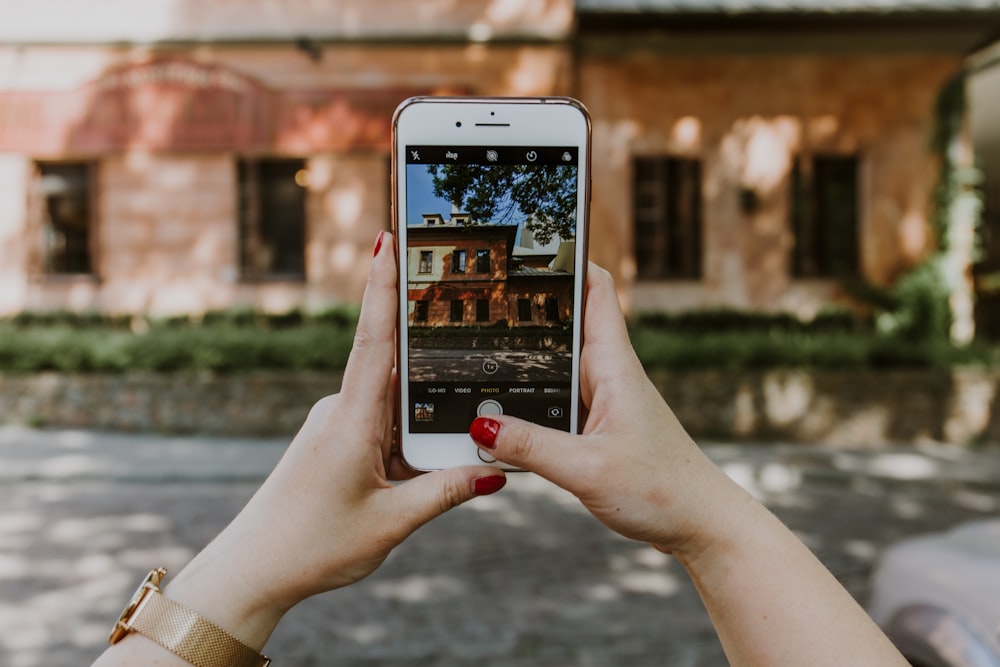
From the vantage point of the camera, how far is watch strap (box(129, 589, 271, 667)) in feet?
3.76

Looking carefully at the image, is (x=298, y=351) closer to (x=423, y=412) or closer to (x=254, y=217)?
(x=254, y=217)

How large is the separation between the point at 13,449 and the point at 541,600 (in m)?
7.30

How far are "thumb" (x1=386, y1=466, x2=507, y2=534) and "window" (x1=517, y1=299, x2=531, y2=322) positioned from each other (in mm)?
327

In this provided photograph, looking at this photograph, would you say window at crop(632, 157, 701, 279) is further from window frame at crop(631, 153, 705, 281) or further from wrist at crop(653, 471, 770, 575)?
wrist at crop(653, 471, 770, 575)

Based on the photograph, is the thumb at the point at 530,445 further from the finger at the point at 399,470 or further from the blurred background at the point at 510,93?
the blurred background at the point at 510,93

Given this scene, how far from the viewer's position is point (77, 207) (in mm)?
14211

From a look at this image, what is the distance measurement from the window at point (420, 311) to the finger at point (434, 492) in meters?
0.34

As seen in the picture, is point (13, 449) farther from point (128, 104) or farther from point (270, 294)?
point (128, 104)

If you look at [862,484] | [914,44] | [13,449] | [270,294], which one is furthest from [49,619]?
[914,44]

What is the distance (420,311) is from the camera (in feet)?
Result: 5.25

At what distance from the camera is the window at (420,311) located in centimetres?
159

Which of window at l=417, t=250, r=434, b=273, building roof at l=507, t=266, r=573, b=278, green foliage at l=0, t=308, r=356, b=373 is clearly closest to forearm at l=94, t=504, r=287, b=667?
window at l=417, t=250, r=434, b=273

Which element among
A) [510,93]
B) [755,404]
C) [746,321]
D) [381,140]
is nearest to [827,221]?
[746,321]

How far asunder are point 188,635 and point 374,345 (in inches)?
20.2
